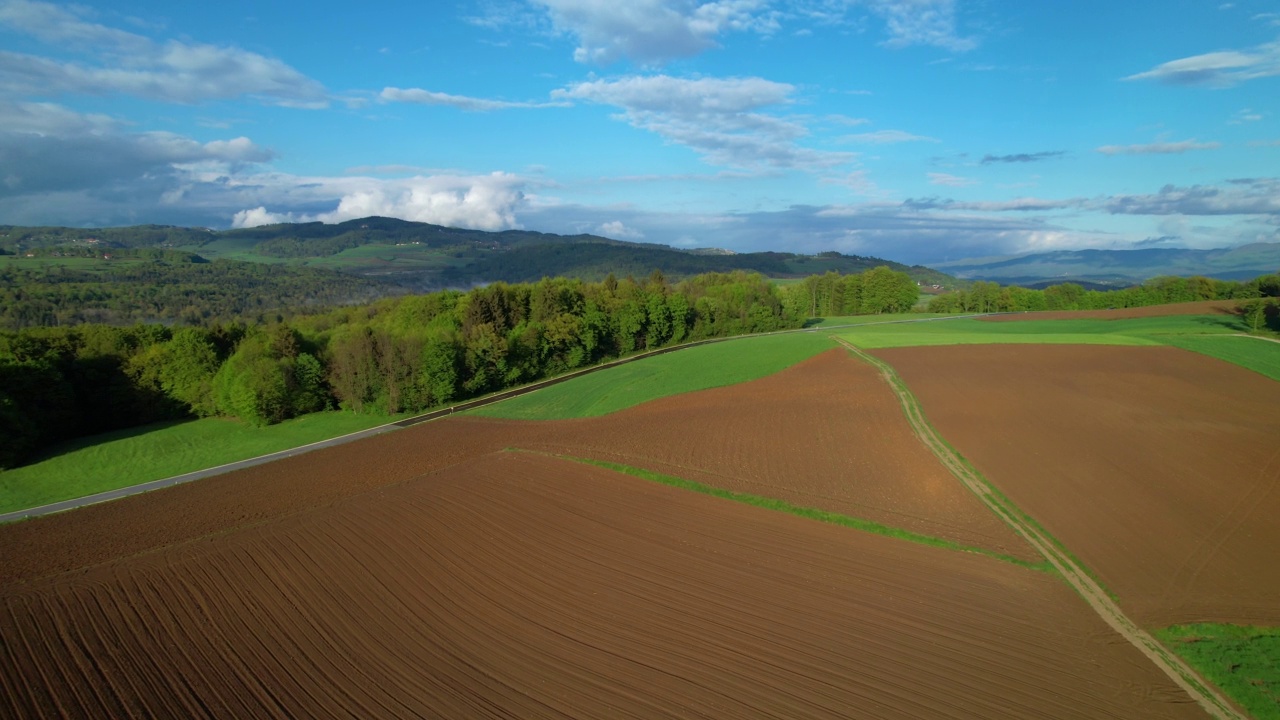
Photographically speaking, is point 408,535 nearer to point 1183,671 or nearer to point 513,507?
point 513,507

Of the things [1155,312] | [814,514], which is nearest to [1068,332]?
[1155,312]

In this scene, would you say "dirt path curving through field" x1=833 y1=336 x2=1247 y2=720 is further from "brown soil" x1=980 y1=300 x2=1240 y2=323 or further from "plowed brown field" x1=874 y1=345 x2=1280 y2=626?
"brown soil" x1=980 y1=300 x2=1240 y2=323

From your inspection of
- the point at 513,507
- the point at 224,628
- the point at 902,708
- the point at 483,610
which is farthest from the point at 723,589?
the point at 224,628

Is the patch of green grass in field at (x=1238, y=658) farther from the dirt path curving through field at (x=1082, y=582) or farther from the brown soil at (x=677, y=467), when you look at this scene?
the brown soil at (x=677, y=467)

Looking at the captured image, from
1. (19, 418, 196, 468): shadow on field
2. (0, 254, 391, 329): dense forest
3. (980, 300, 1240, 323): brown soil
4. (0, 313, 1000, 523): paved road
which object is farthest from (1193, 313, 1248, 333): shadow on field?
(0, 254, 391, 329): dense forest

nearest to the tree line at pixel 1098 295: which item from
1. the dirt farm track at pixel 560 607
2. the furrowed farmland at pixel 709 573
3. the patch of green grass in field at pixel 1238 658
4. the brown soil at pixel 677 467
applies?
the furrowed farmland at pixel 709 573

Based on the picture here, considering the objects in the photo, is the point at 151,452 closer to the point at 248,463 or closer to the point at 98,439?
the point at 98,439
